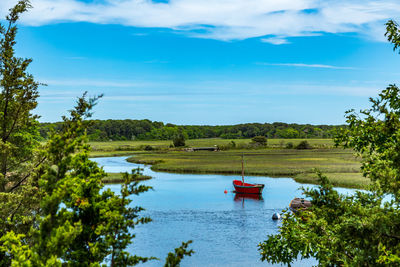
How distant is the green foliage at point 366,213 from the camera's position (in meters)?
7.91

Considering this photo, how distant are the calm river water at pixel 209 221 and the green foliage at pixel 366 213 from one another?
16.7 metres

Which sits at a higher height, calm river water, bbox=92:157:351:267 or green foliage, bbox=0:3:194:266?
green foliage, bbox=0:3:194:266

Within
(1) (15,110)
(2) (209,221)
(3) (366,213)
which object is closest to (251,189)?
(2) (209,221)

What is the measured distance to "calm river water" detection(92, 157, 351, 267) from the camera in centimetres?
2772

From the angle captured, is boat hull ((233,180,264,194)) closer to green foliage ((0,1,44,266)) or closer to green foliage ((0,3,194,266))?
green foliage ((0,1,44,266))

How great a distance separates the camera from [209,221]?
37.3 metres

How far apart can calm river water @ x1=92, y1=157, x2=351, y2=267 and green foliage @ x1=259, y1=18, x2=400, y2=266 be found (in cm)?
1674

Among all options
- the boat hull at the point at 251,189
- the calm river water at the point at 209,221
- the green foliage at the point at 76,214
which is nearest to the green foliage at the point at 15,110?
the green foliage at the point at 76,214

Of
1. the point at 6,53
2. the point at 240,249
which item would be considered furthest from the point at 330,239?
the point at 240,249

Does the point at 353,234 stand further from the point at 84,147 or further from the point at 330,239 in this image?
the point at 84,147

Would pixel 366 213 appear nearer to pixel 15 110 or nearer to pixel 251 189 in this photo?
pixel 15 110

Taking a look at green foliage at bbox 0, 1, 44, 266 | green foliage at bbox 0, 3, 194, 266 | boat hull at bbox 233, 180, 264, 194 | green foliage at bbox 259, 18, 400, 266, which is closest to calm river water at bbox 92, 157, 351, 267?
boat hull at bbox 233, 180, 264, 194

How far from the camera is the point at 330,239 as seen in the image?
9.09 metres

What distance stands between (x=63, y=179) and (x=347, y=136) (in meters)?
7.99
